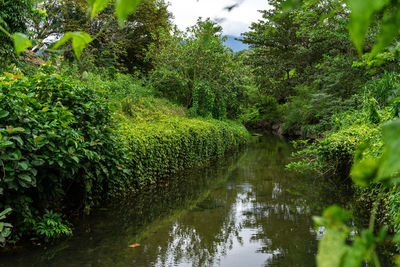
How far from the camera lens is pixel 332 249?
46 cm

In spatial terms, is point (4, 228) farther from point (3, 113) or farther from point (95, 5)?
point (95, 5)

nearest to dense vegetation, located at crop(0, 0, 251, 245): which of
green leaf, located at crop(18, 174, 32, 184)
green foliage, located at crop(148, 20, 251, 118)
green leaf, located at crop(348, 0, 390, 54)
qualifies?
green leaf, located at crop(18, 174, 32, 184)

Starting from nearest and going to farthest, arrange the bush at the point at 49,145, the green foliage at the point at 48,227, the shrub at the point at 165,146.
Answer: the bush at the point at 49,145
the green foliage at the point at 48,227
the shrub at the point at 165,146

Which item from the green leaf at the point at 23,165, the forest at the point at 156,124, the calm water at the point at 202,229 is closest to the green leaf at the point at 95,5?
the forest at the point at 156,124

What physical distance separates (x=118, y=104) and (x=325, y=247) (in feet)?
28.5

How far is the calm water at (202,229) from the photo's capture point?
3400mm

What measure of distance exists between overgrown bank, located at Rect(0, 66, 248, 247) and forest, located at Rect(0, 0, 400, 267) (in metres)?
0.02

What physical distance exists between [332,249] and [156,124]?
7.85 m

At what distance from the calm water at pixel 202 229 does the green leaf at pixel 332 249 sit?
124 inches

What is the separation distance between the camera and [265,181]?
741cm

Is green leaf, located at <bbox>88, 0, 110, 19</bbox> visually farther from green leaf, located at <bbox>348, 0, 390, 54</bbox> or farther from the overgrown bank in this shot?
the overgrown bank

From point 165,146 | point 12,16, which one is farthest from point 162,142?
point 12,16

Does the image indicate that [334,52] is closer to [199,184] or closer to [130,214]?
[199,184]

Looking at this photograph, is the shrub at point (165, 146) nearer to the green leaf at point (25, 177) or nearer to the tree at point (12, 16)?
the green leaf at point (25, 177)
